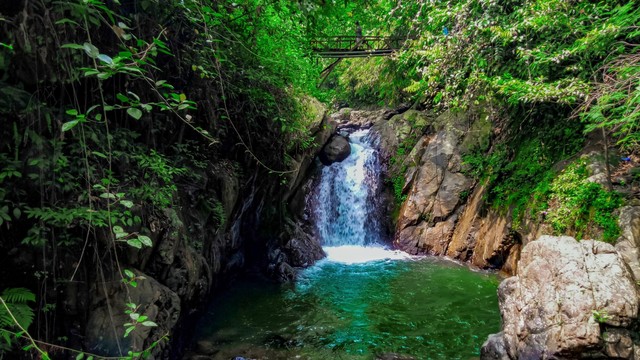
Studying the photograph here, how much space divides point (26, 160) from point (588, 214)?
8.88 m

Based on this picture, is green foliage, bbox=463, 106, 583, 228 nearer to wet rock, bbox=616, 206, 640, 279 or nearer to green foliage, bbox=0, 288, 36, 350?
wet rock, bbox=616, 206, 640, 279

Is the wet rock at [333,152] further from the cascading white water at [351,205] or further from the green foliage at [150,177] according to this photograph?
the green foliage at [150,177]

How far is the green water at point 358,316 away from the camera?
19.3ft

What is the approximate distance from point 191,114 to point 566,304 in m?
6.00

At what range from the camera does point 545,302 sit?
193 inches

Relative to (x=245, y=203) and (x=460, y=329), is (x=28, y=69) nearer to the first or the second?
(x=245, y=203)

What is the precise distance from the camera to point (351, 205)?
1405cm

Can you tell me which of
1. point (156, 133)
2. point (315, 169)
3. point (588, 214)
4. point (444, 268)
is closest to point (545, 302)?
point (588, 214)

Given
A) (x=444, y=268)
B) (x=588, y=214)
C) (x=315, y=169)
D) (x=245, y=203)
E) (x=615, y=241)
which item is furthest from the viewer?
(x=315, y=169)

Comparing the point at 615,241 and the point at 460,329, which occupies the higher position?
the point at 615,241

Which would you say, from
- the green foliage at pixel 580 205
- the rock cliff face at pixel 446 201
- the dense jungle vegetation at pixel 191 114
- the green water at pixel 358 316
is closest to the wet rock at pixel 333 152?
the rock cliff face at pixel 446 201

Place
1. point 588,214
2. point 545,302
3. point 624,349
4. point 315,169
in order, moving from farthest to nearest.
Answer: point 315,169 < point 588,214 < point 545,302 < point 624,349

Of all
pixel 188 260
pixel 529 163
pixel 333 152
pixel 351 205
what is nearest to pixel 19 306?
pixel 188 260

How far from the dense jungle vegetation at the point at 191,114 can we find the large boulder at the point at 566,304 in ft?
6.43
